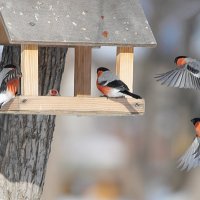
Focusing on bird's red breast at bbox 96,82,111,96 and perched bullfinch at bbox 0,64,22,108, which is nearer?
perched bullfinch at bbox 0,64,22,108

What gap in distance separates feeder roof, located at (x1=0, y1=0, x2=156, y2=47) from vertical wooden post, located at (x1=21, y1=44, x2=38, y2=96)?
7 centimetres

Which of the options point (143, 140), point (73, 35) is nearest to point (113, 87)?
point (73, 35)

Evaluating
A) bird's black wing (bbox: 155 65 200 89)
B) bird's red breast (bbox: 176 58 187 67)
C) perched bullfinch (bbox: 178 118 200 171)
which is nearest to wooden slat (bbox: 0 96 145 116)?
bird's black wing (bbox: 155 65 200 89)

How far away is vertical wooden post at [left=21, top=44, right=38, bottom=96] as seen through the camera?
3.34 metres

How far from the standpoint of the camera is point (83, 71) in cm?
375

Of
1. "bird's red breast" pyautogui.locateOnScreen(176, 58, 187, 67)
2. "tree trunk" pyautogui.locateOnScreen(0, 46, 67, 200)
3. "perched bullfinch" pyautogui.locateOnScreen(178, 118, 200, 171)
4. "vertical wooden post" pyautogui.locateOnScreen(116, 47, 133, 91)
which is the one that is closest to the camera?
"vertical wooden post" pyautogui.locateOnScreen(116, 47, 133, 91)

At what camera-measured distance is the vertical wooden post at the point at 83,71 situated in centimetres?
369

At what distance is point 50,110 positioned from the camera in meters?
3.30

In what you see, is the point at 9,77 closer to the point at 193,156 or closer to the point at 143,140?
the point at 193,156

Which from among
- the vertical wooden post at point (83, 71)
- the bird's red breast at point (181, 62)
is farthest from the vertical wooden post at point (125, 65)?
the bird's red breast at point (181, 62)

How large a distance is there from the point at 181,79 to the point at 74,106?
35.8 inches

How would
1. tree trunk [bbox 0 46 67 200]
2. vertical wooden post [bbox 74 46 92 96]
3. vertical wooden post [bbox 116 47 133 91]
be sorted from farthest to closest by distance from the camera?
tree trunk [bbox 0 46 67 200] < vertical wooden post [bbox 74 46 92 96] < vertical wooden post [bbox 116 47 133 91]

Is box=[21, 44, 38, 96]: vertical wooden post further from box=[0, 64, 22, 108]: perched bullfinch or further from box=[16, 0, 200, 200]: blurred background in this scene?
box=[16, 0, 200, 200]: blurred background

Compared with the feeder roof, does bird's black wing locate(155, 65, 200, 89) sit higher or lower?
lower
